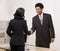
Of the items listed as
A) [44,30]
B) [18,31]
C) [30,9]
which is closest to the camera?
[18,31]

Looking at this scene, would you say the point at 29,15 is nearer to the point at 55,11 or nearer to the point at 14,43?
the point at 55,11

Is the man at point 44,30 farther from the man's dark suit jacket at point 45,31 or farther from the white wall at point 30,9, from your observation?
the white wall at point 30,9

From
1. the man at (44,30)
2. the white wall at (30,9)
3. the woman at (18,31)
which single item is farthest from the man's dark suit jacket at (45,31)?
the white wall at (30,9)

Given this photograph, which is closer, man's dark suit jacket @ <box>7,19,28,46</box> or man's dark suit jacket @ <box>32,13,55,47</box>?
man's dark suit jacket @ <box>7,19,28,46</box>

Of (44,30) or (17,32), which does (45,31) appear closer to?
(44,30)

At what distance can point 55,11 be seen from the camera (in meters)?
4.53

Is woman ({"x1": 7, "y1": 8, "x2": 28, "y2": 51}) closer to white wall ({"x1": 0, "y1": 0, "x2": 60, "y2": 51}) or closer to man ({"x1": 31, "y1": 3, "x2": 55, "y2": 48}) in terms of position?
man ({"x1": 31, "y1": 3, "x2": 55, "y2": 48})

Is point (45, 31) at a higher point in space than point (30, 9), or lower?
lower

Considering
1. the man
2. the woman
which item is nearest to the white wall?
the man

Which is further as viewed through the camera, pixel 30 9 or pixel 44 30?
pixel 30 9

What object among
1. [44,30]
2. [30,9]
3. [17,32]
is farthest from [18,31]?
[30,9]

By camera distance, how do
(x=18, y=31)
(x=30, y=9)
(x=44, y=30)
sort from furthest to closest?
(x=30, y=9) → (x=44, y=30) → (x=18, y=31)

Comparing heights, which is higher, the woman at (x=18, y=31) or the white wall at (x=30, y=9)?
the white wall at (x=30, y=9)

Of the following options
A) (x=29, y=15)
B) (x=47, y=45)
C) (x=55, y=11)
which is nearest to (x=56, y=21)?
(x=55, y=11)
